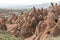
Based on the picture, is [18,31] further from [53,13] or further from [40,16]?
[53,13]

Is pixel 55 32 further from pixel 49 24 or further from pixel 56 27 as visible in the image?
pixel 49 24

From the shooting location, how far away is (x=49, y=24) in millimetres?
41344

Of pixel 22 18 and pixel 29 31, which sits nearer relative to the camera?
pixel 29 31

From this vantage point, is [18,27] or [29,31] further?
[18,27]

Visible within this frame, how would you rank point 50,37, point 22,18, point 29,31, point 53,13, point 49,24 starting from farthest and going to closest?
point 22,18 < point 29,31 < point 53,13 < point 49,24 < point 50,37

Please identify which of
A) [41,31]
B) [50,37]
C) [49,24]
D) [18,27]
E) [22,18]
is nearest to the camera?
[50,37]

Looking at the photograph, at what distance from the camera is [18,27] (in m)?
56.6

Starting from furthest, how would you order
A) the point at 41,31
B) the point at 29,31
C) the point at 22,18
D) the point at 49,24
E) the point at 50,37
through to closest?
the point at 22,18 → the point at 29,31 → the point at 41,31 → the point at 49,24 → the point at 50,37

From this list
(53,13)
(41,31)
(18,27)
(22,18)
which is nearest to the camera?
(41,31)

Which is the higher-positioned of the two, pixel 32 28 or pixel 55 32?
pixel 55 32

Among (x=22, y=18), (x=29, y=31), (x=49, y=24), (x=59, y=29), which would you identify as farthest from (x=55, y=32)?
(x=22, y=18)

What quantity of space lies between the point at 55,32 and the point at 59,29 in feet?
3.54

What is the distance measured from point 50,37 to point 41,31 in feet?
26.7

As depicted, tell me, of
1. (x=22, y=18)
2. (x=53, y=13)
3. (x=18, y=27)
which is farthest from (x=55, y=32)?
(x=22, y=18)
